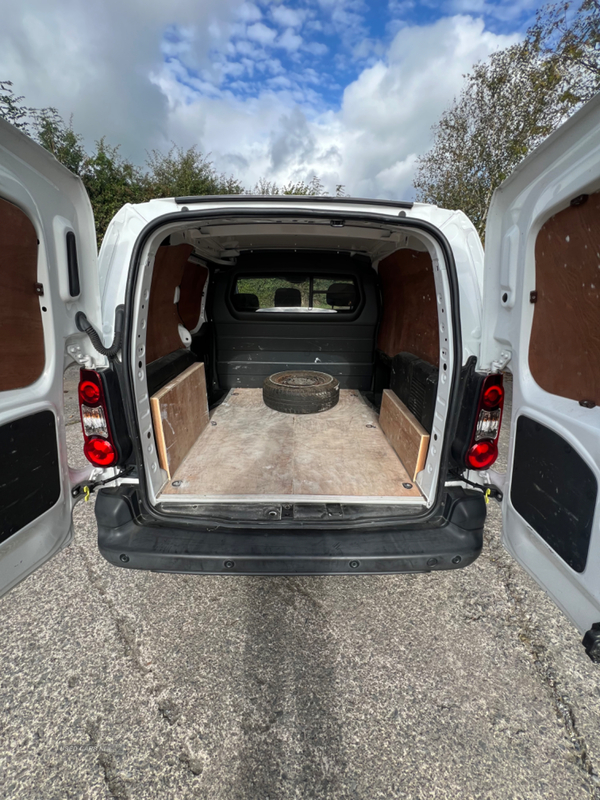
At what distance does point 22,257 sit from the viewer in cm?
129

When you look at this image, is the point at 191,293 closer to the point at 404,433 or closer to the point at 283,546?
the point at 404,433

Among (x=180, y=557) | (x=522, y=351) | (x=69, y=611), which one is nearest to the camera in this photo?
(x=522, y=351)

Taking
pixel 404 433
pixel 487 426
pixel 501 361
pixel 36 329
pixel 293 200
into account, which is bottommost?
pixel 404 433

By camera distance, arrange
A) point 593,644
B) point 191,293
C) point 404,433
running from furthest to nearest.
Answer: point 191,293 < point 404,433 < point 593,644

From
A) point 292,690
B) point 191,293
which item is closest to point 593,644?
point 292,690

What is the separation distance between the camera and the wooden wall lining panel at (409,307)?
93.0 inches

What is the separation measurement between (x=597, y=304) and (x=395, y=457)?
1746 millimetres

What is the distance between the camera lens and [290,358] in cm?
419

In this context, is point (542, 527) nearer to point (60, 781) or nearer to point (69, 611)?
point (60, 781)

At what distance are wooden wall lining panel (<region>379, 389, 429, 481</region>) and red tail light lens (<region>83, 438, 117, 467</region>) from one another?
1714mm

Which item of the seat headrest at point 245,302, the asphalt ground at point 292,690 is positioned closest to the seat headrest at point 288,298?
the seat headrest at point 245,302

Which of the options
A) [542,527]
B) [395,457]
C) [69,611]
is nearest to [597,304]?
[542,527]

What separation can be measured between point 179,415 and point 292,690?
1739 mm

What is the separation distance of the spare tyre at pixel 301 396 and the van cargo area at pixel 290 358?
90 millimetres
